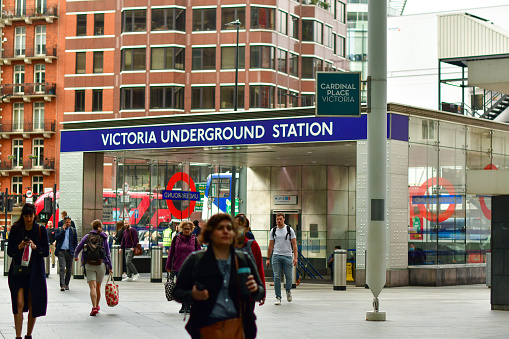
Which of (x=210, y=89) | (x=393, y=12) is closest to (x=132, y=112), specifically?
(x=210, y=89)

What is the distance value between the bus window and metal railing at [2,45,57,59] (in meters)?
45.6

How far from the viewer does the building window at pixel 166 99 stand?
73.9m

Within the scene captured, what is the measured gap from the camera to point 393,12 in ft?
264

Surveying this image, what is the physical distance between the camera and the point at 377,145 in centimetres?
1546

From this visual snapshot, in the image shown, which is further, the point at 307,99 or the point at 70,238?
the point at 307,99

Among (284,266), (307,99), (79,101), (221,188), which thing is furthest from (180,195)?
(79,101)

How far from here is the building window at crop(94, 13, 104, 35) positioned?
76.3m

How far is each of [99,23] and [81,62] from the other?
3.49m

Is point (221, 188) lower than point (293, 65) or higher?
lower

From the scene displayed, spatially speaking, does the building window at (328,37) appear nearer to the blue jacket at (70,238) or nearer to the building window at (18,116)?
the building window at (18,116)

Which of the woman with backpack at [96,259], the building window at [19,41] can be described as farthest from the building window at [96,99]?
the woman with backpack at [96,259]

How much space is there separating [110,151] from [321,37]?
51.0m

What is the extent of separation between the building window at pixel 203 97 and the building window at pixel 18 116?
17.5 m

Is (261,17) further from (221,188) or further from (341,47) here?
(221,188)
